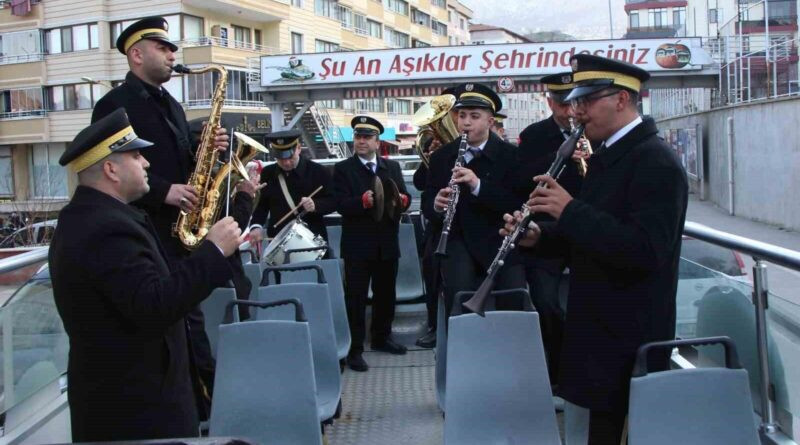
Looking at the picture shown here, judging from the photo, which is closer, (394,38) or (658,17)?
(394,38)

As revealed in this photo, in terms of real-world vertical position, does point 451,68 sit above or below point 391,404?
above

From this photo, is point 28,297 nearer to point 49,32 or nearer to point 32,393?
point 32,393

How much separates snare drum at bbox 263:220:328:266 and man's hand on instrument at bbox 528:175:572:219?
3.13 metres

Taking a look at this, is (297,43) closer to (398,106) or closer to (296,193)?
(398,106)

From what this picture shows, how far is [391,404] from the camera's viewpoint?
198 inches

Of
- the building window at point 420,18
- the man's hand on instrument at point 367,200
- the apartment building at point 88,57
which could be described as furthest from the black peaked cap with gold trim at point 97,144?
the building window at point 420,18

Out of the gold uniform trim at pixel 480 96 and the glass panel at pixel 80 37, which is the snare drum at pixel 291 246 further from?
the glass panel at pixel 80 37

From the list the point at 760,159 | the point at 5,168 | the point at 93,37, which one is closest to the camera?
the point at 760,159

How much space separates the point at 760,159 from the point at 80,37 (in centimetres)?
3299

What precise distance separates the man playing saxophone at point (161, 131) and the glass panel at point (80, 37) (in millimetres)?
38288

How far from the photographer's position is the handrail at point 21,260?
3363 mm

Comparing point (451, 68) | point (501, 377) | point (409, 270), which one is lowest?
point (501, 377)

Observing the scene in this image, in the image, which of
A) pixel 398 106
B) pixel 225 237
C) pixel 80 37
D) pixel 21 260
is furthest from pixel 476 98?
pixel 398 106

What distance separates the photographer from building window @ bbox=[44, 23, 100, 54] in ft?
127
